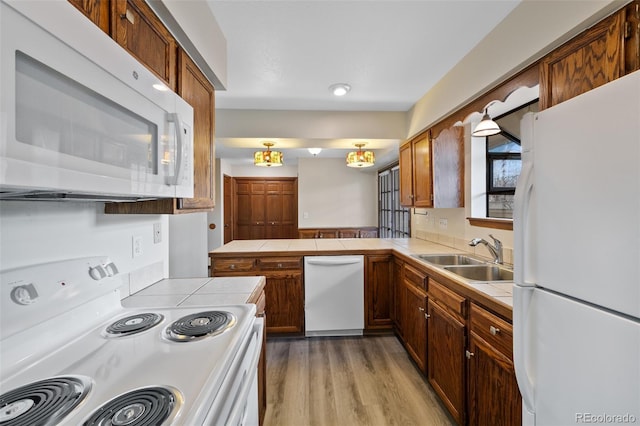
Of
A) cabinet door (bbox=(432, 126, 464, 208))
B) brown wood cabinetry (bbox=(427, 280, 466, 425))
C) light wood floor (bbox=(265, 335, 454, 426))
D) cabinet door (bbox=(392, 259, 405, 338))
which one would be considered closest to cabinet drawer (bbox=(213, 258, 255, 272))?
light wood floor (bbox=(265, 335, 454, 426))

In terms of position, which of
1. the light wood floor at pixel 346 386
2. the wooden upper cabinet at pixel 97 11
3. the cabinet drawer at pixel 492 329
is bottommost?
the light wood floor at pixel 346 386

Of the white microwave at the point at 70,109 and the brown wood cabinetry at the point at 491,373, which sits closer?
the white microwave at the point at 70,109

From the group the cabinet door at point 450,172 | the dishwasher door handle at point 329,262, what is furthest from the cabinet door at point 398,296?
the cabinet door at point 450,172

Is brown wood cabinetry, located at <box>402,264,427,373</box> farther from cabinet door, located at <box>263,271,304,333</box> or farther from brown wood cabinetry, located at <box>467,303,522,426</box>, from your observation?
cabinet door, located at <box>263,271,304,333</box>

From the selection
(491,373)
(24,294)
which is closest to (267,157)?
(24,294)

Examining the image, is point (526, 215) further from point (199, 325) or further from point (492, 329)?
point (199, 325)

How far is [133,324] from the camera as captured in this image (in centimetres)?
95

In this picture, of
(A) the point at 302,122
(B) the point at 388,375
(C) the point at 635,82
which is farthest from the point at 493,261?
(A) the point at 302,122

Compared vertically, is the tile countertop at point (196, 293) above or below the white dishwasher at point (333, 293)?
above

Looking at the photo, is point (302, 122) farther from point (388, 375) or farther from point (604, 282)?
point (604, 282)

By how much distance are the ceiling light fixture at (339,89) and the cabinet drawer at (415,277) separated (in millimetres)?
1702

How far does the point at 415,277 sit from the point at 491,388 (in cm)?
96

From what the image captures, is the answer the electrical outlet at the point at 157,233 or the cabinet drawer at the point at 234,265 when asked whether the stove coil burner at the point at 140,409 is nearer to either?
the electrical outlet at the point at 157,233

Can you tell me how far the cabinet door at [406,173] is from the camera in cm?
301
